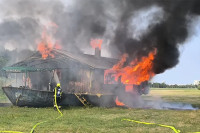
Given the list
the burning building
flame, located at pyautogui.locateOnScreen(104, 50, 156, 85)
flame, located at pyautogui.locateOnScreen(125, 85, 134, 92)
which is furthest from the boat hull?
flame, located at pyautogui.locateOnScreen(125, 85, 134, 92)

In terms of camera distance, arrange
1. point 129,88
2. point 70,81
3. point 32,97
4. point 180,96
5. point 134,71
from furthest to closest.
→ point 180,96 < point 129,88 < point 134,71 < point 70,81 < point 32,97

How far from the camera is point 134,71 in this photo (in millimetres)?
25859

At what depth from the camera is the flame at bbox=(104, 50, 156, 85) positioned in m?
25.4

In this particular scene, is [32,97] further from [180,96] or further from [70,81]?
[180,96]

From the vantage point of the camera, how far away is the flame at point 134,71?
2541 centimetres

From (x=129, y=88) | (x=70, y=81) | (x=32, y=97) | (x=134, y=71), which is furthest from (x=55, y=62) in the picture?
(x=129, y=88)

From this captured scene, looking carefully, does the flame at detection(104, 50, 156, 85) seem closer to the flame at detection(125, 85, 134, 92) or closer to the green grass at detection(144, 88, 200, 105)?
the flame at detection(125, 85, 134, 92)

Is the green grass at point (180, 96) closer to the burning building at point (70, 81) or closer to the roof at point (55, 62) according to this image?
the burning building at point (70, 81)

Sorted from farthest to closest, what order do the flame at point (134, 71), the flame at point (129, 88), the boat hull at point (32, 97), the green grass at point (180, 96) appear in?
the green grass at point (180, 96) < the flame at point (129, 88) < the flame at point (134, 71) < the boat hull at point (32, 97)

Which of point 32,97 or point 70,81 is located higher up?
point 70,81

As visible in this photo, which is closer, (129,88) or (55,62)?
(55,62)

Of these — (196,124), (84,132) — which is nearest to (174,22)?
(196,124)

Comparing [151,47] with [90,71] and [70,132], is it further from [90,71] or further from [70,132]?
[70,132]

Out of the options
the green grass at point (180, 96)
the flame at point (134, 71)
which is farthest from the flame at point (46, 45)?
A: the green grass at point (180, 96)
